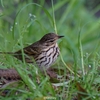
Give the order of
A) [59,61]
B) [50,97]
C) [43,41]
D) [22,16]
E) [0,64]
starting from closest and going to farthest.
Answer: [50,97], [0,64], [59,61], [43,41], [22,16]

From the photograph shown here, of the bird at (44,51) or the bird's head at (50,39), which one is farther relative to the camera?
the bird's head at (50,39)

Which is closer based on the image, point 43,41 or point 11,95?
point 11,95

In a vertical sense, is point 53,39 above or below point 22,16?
below

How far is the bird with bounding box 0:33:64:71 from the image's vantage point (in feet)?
20.2

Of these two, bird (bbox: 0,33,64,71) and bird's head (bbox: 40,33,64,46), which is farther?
bird's head (bbox: 40,33,64,46)

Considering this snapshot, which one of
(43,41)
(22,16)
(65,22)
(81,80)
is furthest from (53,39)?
(65,22)

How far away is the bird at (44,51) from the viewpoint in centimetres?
616

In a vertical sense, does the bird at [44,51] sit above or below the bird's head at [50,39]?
below

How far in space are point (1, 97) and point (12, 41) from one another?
161 cm

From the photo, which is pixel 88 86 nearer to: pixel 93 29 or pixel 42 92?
pixel 42 92

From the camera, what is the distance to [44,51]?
645 centimetres

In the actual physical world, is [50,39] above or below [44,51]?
above

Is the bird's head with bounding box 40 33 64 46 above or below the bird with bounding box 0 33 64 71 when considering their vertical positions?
above

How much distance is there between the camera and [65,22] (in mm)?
9953
